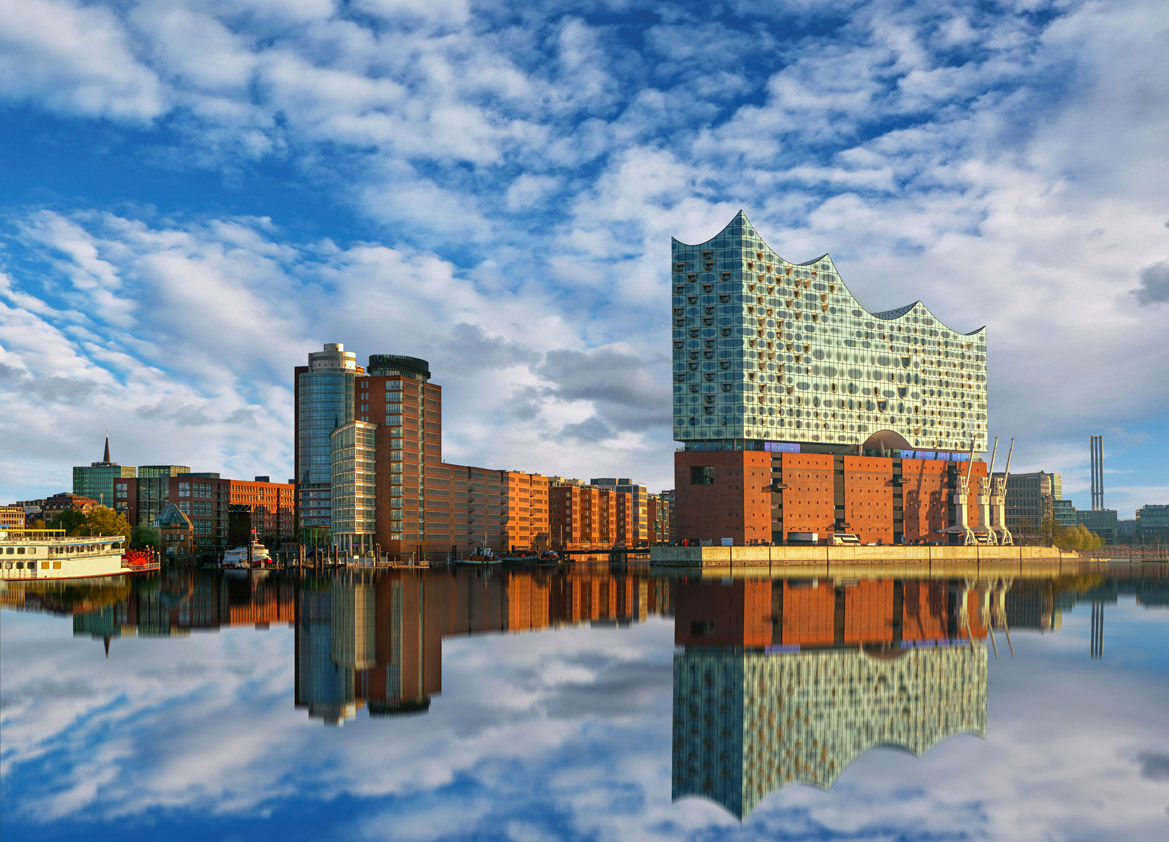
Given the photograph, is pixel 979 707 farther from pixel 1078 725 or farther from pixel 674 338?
pixel 674 338

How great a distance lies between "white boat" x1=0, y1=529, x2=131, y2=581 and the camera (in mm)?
130625

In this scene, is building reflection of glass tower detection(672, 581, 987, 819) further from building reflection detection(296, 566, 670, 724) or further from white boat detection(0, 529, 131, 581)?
white boat detection(0, 529, 131, 581)

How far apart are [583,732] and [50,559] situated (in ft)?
414

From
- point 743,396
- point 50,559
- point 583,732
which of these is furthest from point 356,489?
point 583,732

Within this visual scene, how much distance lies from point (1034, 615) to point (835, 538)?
395ft

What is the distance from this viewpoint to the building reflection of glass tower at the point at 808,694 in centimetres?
2786

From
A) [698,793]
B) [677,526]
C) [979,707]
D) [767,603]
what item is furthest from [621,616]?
[677,526]

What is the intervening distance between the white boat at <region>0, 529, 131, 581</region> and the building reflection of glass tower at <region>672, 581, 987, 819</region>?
10217cm

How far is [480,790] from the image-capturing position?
25.0 m

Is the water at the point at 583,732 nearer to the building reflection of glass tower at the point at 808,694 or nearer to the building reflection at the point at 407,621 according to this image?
the building reflection of glass tower at the point at 808,694

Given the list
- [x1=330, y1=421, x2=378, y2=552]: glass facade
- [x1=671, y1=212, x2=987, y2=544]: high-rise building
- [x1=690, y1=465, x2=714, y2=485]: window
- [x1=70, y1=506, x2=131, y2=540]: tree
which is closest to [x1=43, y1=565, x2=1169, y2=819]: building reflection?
[x1=671, y1=212, x2=987, y2=544]: high-rise building

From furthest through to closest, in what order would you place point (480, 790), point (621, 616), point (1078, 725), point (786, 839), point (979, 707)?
1. point (621, 616)
2. point (979, 707)
3. point (1078, 725)
4. point (480, 790)
5. point (786, 839)

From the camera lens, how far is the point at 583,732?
1240 inches

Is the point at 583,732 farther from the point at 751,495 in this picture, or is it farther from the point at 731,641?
the point at 751,495
